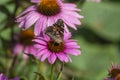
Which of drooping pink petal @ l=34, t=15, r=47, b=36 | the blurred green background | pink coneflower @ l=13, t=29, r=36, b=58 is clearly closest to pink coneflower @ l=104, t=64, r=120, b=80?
drooping pink petal @ l=34, t=15, r=47, b=36

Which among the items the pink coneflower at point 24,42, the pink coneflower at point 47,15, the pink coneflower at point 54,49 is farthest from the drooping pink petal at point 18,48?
the pink coneflower at point 54,49

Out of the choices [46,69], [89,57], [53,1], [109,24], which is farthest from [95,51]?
[53,1]

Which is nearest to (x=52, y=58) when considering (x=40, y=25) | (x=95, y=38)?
(x=40, y=25)

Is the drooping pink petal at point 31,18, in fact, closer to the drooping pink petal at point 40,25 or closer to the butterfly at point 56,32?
the drooping pink petal at point 40,25

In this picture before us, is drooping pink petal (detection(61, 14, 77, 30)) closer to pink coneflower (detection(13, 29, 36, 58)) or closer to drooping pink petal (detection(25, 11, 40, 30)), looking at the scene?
drooping pink petal (detection(25, 11, 40, 30))

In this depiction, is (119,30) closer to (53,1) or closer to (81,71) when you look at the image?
(81,71)

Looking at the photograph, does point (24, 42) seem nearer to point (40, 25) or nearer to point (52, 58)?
point (40, 25)
